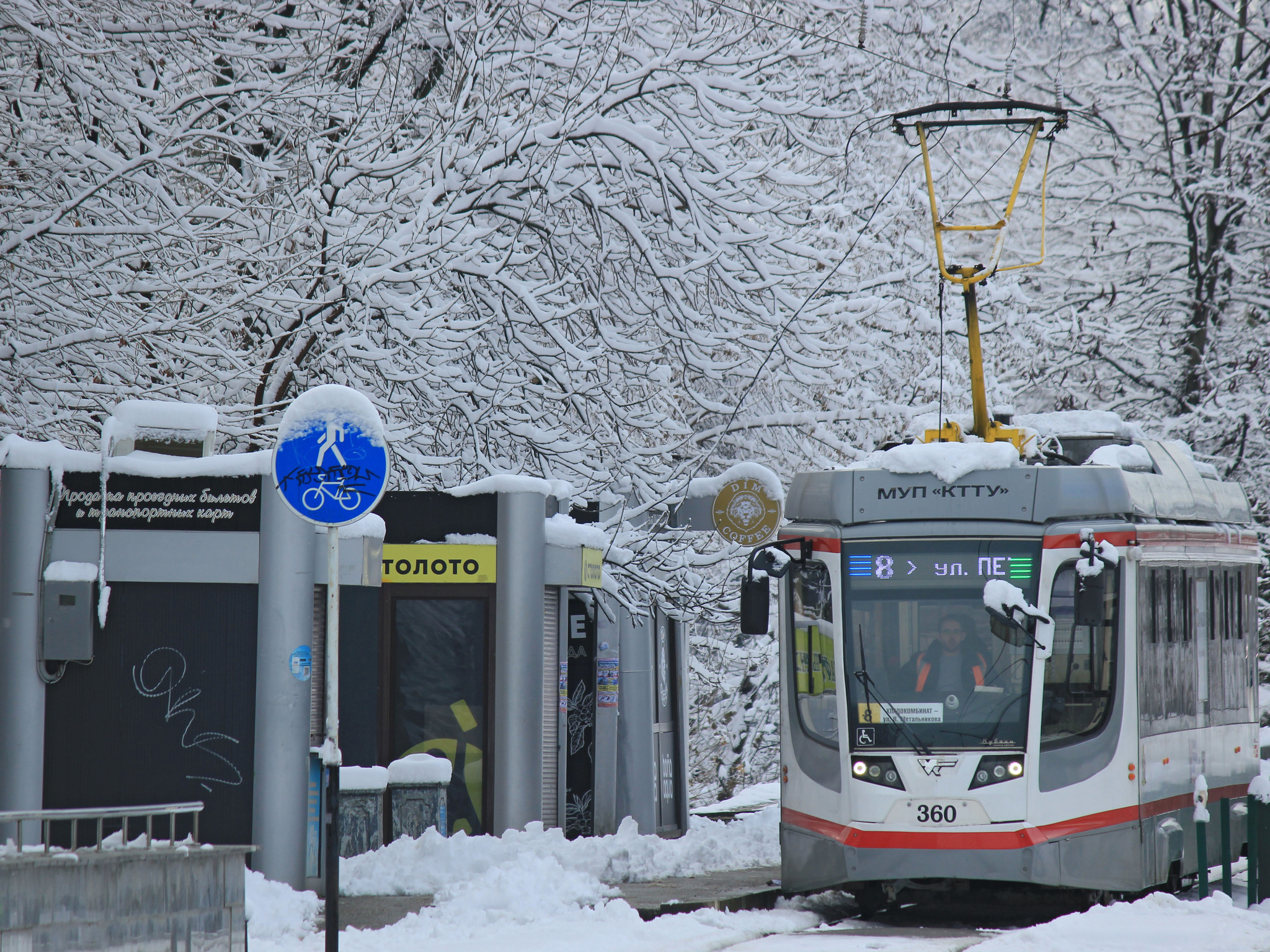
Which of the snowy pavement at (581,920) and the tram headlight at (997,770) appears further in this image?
the tram headlight at (997,770)

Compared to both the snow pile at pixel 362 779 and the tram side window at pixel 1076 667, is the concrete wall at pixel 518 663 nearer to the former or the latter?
the snow pile at pixel 362 779

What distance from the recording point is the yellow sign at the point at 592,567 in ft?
43.8

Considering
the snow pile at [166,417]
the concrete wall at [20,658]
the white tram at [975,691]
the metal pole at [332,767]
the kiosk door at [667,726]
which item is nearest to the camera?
the metal pole at [332,767]

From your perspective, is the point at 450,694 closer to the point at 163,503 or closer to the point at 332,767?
the point at 163,503

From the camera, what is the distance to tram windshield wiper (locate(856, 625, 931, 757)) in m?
10.9

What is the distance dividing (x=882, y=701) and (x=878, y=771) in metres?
0.45

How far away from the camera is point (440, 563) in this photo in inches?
510

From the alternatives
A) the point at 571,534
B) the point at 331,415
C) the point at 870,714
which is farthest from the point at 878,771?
the point at 331,415

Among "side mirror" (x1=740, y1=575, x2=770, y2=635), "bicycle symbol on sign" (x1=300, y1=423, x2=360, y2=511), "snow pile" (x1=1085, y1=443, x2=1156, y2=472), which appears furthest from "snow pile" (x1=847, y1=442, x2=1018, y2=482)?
"bicycle symbol on sign" (x1=300, y1=423, x2=360, y2=511)

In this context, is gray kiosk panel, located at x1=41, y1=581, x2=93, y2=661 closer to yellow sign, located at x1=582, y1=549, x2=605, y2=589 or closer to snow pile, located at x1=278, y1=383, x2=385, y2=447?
snow pile, located at x1=278, y1=383, x2=385, y2=447

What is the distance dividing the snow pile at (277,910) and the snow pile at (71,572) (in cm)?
196

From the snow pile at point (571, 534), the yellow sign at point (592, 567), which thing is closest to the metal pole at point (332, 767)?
the snow pile at point (571, 534)

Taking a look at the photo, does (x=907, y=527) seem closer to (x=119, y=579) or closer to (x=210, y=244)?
(x=119, y=579)

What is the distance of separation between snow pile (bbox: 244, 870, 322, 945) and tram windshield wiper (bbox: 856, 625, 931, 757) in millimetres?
3662
